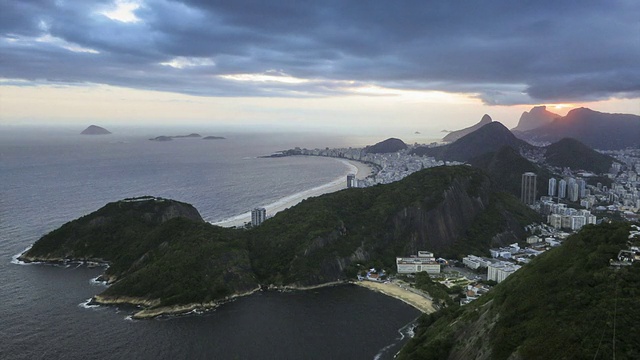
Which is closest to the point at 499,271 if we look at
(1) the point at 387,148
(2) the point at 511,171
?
(2) the point at 511,171

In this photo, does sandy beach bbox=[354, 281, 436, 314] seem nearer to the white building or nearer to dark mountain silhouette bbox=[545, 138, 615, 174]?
the white building

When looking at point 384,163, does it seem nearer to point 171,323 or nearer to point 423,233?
point 423,233

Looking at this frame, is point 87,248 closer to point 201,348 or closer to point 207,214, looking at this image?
point 207,214

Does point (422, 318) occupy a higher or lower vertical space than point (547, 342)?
lower

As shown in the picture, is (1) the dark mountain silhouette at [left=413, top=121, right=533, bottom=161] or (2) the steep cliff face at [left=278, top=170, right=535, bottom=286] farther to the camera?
(1) the dark mountain silhouette at [left=413, top=121, right=533, bottom=161]

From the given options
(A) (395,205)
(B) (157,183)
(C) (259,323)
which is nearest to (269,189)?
(B) (157,183)

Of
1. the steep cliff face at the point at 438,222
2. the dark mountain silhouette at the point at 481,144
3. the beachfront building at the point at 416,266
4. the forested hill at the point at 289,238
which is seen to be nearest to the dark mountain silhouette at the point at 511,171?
the forested hill at the point at 289,238

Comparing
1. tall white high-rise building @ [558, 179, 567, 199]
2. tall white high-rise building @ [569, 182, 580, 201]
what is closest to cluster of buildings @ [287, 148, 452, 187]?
tall white high-rise building @ [558, 179, 567, 199]
